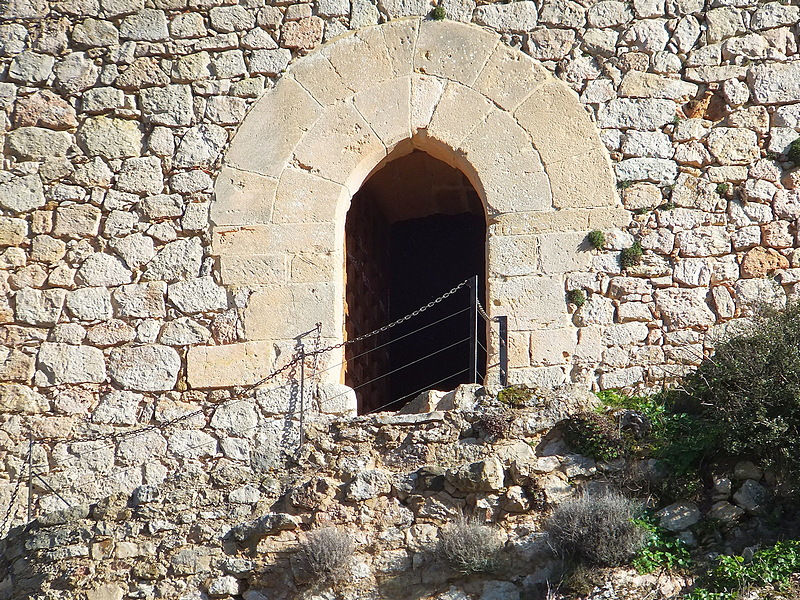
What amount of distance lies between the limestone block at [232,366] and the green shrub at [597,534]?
8.48 ft

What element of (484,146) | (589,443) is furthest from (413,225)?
(589,443)

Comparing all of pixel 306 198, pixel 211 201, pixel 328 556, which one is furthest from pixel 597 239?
pixel 328 556

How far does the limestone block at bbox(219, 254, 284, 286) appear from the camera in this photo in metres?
8.25

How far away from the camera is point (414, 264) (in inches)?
441

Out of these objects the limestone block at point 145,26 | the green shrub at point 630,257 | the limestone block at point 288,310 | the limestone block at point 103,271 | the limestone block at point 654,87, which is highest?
the limestone block at point 145,26

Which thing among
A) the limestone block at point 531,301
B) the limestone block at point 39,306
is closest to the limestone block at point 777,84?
the limestone block at point 531,301

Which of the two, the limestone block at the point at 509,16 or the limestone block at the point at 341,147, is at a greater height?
the limestone block at the point at 509,16

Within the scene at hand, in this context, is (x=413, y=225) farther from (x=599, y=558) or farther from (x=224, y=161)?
(x=599, y=558)

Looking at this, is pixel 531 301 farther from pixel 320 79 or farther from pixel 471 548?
pixel 320 79

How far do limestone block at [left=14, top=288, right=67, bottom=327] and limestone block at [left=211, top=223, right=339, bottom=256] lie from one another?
4.00ft

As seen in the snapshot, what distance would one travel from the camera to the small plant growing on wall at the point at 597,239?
317 inches

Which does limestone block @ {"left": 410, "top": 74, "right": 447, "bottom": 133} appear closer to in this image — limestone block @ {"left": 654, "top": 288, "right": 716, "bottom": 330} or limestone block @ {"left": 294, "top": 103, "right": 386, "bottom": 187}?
limestone block @ {"left": 294, "top": 103, "right": 386, "bottom": 187}

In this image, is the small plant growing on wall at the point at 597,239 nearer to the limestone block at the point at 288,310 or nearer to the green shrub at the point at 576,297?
the green shrub at the point at 576,297

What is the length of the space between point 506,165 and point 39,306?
142 inches
